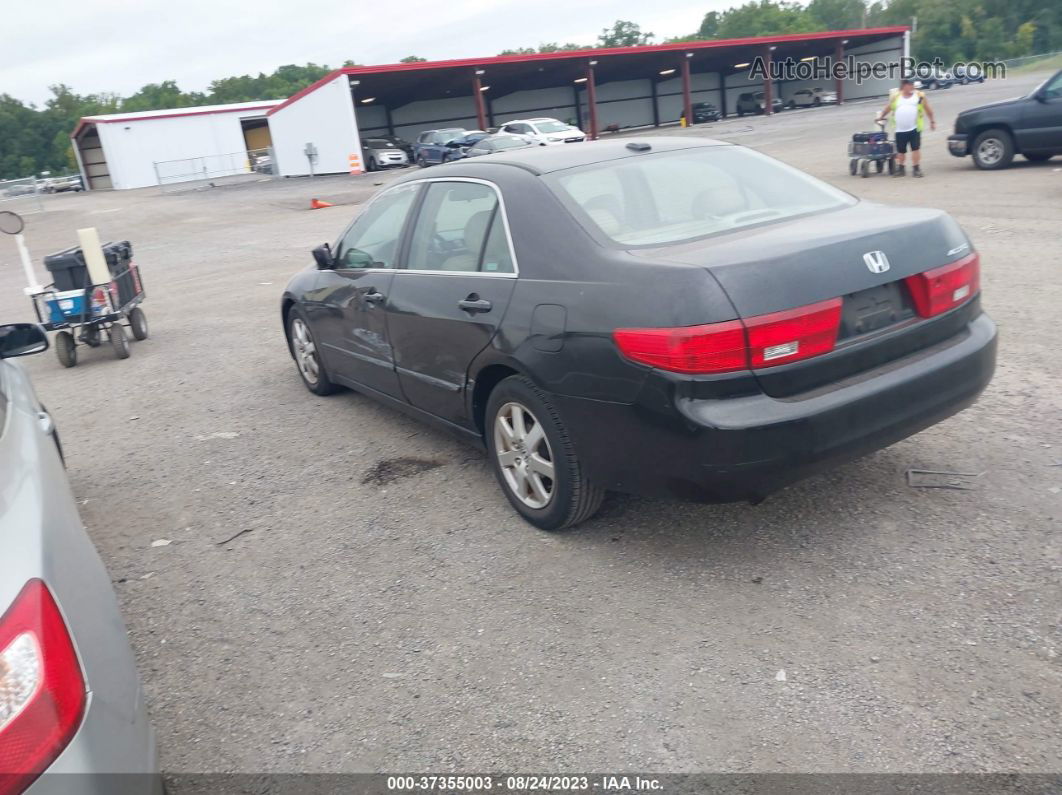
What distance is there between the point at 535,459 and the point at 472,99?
54252 millimetres

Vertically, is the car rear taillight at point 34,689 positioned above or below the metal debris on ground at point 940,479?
above

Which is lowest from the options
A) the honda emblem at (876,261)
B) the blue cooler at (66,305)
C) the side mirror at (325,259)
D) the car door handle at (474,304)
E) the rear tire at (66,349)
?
the rear tire at (66,349)

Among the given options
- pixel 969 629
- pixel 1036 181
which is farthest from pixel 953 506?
pixel 1036 181

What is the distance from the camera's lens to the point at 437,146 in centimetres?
3612

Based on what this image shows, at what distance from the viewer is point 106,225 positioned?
96.9 feet

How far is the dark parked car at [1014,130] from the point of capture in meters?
14.7

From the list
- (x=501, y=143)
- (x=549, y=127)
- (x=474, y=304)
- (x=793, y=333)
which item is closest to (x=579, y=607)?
(x=793, y=333)

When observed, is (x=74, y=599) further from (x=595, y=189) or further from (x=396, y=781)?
(x=595, y=189)

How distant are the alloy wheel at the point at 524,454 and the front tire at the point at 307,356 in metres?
2.49

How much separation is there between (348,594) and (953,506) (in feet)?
8.91

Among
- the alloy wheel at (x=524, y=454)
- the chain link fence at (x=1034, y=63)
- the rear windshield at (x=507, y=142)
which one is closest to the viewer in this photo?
the alloy wheel at (x=524, y=454)

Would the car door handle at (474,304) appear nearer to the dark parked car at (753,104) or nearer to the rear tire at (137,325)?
the rear tire at (137,325)

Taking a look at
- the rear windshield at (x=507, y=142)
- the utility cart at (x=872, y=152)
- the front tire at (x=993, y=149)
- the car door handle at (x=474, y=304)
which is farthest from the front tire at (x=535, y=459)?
the rear windshield at (x=507, y=142)

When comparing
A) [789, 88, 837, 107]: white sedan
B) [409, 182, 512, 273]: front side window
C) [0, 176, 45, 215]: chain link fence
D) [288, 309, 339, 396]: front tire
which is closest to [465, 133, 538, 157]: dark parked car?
[288, 309, 339, 396]: front tire
